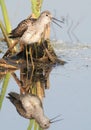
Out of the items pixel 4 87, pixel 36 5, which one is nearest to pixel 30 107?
pixel 4 87

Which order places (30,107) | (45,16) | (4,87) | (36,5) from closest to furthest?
(30,107) < (4,87) < (45,16) < (36,5)

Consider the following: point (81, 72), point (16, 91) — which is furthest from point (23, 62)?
point (16, 91)

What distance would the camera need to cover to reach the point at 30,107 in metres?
8.82

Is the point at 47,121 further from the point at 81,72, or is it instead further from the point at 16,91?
the point at 81,72

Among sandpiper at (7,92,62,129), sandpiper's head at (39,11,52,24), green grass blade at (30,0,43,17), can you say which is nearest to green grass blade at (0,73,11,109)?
sandpiper at (7,92,62,129)

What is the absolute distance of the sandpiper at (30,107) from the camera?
7.95m

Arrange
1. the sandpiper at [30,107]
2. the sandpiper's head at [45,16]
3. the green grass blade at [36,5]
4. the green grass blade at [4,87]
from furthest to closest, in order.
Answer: the green grass blade at [36,5] < the sandpiper's head at [45,16] < the green grass blade at [4,87] < the sandpiper at [30,107]

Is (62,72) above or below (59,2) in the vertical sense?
above

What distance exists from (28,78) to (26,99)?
4.05ft

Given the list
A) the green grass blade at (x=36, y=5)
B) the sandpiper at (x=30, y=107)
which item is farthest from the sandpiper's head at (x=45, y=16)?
the sandpiper at (x=30, y=107)

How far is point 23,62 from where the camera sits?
36.1ft

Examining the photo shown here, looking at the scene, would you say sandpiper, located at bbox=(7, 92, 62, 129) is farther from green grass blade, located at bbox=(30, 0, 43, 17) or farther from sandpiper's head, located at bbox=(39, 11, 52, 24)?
green grass blade, located at bbox=(30, 0, 43, 17)

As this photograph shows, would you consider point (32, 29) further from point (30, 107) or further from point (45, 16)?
point (30, 107)

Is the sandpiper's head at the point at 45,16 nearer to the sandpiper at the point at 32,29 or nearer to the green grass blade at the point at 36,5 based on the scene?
the sandpiper at the point at 32,29
